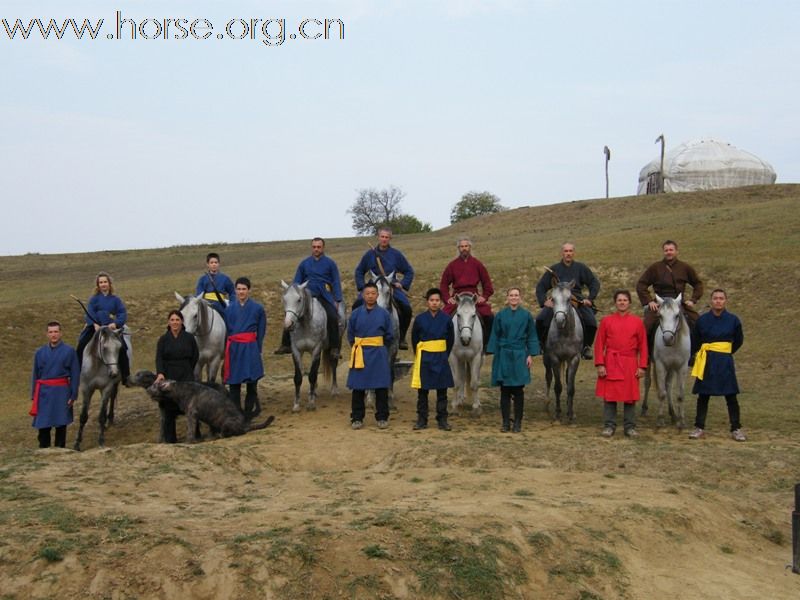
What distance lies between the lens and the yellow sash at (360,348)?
1230 centimetres

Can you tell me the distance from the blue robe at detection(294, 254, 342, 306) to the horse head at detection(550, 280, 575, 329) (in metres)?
3.69

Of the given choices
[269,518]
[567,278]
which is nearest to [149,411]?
[567,278]

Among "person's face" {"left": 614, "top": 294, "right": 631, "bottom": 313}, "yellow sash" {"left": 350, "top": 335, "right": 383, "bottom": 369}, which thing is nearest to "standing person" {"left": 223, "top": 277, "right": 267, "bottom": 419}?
"yellow sash" {"left": 350, "top": 335, "right": 383, "bottom": 369}

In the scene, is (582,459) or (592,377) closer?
(582,459)

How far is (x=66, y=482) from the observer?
8.54 metres

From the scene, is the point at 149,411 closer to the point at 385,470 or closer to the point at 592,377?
the point at 385,470

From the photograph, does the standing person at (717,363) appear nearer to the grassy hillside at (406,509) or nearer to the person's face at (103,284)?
the grassy hillside at (406,509)

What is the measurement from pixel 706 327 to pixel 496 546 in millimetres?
6575

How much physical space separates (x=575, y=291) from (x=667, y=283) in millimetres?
1427

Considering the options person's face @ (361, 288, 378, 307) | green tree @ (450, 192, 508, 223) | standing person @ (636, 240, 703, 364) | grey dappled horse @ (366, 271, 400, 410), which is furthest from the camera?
green tree @ (450, 192, 508, 223)

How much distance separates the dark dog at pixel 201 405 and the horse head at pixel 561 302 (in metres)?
4.77

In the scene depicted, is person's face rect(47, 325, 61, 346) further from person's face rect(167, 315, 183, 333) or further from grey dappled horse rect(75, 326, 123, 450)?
person's face rect(167, 315, 183, 333)

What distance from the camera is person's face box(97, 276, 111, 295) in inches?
528

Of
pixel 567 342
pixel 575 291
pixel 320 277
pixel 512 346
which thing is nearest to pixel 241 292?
pixel 320 277
